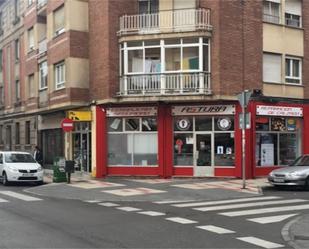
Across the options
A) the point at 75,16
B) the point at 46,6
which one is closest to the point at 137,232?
the point at 75,16

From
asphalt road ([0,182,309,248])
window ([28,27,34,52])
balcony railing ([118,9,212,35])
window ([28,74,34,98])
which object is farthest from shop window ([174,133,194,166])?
window ([28,27,34,52])

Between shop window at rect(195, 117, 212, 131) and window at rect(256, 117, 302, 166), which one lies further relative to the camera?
window at rect(256, 117, 302, 166)

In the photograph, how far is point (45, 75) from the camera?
29.6m

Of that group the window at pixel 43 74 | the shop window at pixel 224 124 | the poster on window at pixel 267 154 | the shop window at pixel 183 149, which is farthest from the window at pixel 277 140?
the window at pixel 43 74

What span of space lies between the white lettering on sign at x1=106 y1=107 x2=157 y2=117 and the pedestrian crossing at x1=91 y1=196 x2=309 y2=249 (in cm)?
866

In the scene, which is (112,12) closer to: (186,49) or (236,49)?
(186,49)

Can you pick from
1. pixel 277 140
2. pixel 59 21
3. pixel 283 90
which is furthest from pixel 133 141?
pixel 59 21

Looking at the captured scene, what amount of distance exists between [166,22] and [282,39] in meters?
5.80

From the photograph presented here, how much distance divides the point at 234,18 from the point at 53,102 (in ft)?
34.1

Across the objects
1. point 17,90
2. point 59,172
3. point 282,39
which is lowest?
point 59,172

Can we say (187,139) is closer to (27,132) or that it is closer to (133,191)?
(133,191)

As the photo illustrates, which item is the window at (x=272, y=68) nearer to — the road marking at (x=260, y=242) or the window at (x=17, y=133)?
the road marking at (x=260, y=242)

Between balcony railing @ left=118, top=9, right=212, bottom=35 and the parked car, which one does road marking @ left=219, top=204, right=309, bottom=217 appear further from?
balcony railing @ left=118, top=9, right=212, bottom=35

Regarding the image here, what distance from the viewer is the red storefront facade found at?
23.6m
